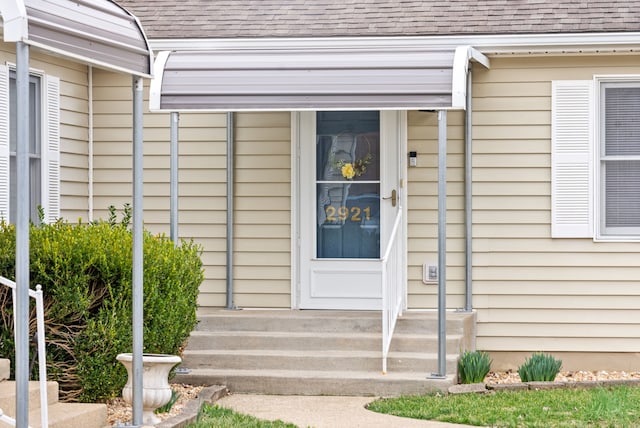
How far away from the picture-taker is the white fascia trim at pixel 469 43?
1052cm

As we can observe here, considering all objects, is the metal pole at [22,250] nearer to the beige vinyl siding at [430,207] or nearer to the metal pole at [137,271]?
the metal pole at [137,271]

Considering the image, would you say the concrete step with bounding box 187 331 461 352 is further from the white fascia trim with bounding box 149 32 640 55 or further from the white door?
the white fascia trim with bounding box 149 32 640 55

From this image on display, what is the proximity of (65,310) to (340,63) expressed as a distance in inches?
130

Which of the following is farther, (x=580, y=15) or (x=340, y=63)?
(x=580, y=15)

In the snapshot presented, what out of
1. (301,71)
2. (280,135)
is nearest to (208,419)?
(301,71)

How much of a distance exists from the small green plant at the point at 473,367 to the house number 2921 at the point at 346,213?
1959 millimetres

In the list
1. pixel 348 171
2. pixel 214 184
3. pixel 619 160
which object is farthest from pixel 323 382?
pixel 619 160

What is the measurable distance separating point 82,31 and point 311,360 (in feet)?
14.2

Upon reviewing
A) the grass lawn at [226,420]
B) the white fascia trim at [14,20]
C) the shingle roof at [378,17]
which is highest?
the shingle roof at [378,17]

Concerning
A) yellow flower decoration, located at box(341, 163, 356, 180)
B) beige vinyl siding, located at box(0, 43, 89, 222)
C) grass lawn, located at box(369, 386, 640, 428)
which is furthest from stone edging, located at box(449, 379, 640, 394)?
beige vinyl siding, located at box(0, 43, 89, 222)

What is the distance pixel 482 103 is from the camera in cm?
1107

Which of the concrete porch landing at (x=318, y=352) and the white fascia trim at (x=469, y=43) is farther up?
the white fascia trim at (x=469, y=43)

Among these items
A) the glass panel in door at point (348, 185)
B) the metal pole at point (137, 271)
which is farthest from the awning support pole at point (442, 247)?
the metal pole at point (137, 271)

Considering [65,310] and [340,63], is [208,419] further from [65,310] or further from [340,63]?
[340,63]
